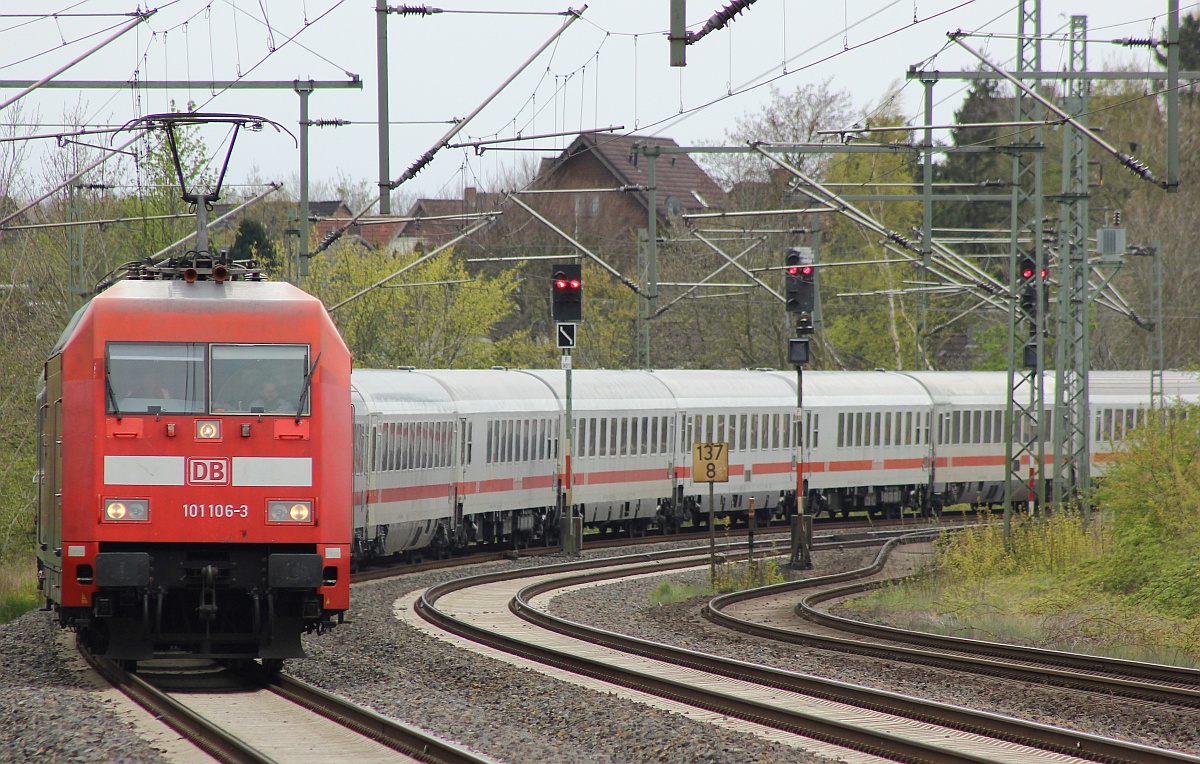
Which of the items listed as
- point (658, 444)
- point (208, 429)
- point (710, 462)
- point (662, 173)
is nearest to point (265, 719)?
point (208, 429)

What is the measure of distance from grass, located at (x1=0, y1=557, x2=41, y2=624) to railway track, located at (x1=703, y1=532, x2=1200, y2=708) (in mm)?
8740

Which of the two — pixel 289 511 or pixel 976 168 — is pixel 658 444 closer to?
pixel 289 511

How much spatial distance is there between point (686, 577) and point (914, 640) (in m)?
8.59

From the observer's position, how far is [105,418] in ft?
38.8

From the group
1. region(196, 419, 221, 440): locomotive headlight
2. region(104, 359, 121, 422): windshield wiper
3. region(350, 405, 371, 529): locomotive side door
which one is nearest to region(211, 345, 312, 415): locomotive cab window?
region(196, 419, 221, 440): locomotive headlight

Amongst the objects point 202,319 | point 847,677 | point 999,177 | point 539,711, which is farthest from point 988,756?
point 999,177

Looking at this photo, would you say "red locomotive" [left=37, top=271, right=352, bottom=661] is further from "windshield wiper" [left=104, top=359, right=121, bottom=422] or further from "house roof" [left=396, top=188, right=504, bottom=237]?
"house roof" [left=396, top=188, right=504, bottom=237]

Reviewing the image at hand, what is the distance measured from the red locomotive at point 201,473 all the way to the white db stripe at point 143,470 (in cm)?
1

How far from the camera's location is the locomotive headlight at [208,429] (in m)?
12.0

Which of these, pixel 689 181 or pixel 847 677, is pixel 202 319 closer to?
pixel 847 677

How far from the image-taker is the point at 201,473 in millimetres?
11891

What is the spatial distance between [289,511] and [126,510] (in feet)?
3.83

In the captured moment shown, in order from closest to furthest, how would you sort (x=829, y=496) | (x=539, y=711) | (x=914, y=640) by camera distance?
(x=539, y=711), (x=914, y=640), (x=829, y=496)

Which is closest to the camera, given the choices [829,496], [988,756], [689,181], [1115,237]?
[988,756]
